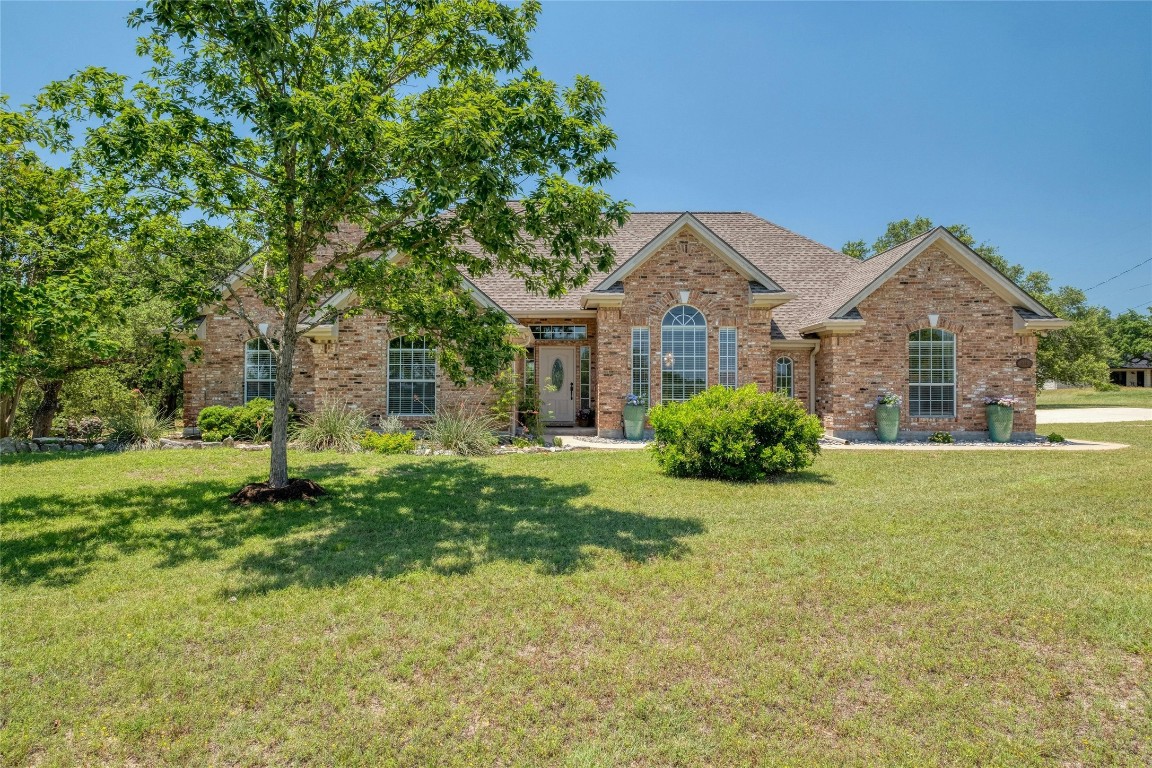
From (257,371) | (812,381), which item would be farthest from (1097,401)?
(257,371)

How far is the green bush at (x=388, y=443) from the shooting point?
508 inches

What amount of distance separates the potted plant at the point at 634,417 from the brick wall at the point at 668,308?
310mm

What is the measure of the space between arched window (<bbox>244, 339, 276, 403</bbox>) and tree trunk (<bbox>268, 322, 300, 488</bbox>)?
860 centimetres

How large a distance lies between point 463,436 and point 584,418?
574cm

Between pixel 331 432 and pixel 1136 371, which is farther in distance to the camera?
pixel 1136 371

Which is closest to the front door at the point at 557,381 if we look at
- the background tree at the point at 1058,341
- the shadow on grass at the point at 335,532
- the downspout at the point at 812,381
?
the downspout at the point at 812,381

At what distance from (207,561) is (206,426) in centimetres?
1016

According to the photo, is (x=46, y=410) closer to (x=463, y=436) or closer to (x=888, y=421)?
(x=463, y=436)

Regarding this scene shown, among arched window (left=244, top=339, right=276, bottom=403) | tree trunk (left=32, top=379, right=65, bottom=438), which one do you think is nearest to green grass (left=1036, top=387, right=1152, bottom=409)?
arched window (left=244, top=339, right=276, bottom=403)

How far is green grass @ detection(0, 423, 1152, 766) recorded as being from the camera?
9.85ft

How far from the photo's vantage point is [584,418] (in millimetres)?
18188

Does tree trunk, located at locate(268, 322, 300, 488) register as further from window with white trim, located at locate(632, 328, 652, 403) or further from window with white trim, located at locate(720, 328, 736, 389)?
window with white trim, located at locate(720, 328, 736, 389)

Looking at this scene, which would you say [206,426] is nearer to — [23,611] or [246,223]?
[246,223]

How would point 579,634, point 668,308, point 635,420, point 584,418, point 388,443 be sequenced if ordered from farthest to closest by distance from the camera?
1. point 584,418
2. point 668,308
3. point 635,420
4. point 388,443
5. point 579,634
